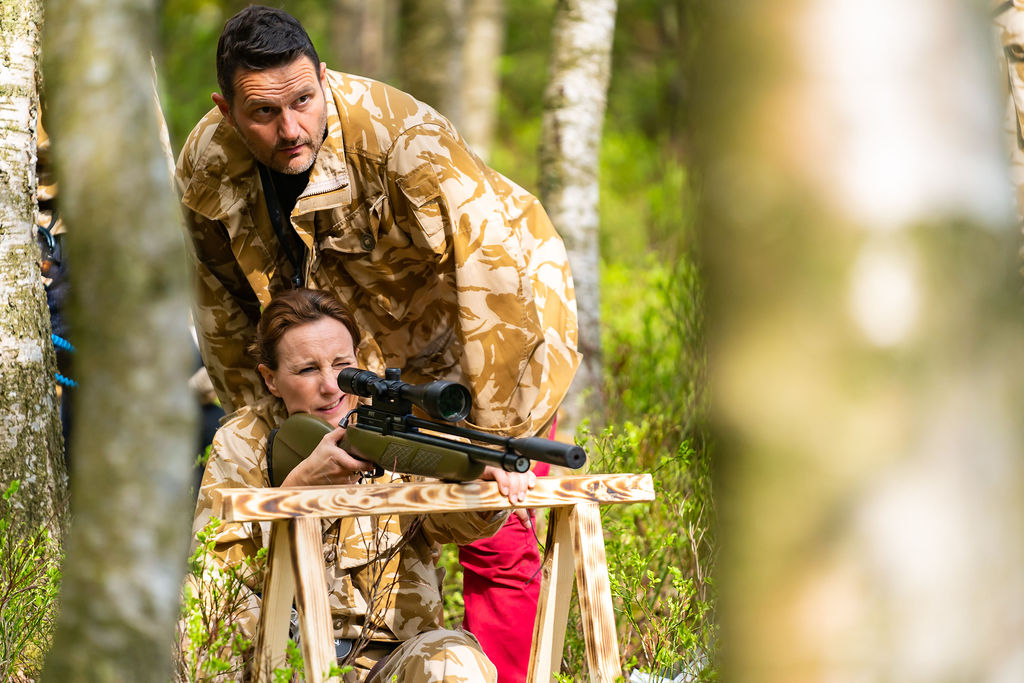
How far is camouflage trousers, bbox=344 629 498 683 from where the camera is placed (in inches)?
101

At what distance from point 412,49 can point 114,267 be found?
8.76 metres

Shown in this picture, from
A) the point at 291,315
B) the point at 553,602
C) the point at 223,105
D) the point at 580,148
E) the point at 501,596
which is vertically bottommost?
the point at 501,596

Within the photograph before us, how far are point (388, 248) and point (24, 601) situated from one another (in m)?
1.46

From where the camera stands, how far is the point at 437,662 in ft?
8.44

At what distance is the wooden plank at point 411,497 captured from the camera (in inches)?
83.6

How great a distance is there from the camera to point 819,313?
2.81 ft

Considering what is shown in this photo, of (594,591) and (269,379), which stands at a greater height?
(269,379)

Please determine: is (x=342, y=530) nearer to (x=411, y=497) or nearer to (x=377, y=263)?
(x=411, y=497)

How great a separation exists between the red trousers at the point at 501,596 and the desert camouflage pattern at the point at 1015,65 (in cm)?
164

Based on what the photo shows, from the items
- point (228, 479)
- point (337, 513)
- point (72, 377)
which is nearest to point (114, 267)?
point (337, 513)

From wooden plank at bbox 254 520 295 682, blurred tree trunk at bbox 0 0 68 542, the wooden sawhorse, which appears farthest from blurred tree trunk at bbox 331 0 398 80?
wooden plank at bbox 254 520 295 682

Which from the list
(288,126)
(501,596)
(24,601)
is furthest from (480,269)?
(24,601)

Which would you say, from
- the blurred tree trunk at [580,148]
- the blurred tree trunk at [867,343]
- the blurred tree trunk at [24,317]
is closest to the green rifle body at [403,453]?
the blurred tree trunk at [24,317]

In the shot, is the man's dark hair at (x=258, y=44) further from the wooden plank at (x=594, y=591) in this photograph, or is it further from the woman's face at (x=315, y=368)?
the wooden plank at (x=594, y=591)
